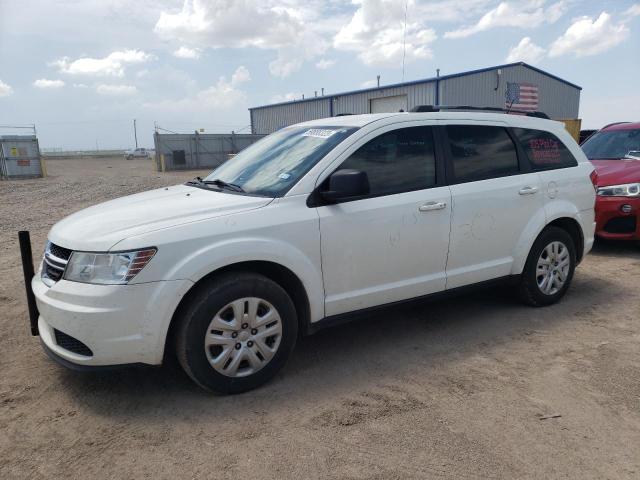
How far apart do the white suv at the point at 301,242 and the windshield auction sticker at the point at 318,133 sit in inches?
0.7

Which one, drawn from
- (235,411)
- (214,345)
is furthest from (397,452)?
(214,345)

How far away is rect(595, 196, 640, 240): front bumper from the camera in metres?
6.55

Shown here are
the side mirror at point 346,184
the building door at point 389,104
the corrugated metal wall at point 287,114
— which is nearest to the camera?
the side mirror at point 346,184

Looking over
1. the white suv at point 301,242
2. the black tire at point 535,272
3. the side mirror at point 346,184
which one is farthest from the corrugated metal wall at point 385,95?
the side mirror at point 346,184

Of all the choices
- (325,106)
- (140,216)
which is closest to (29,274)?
(140,216)

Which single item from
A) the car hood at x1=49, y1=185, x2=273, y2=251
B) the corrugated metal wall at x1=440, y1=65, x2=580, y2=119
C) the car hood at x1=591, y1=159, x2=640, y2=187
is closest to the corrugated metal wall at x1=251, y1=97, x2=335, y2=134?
the corrugated metal wall at x1=440, y1=65, x2=580, y2=119

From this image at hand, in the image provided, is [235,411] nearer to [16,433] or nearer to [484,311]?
[16,433]

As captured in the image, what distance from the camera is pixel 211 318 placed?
306 centimetres

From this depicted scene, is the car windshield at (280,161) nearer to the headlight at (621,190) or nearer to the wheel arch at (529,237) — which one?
the wheel arch at (529,237)

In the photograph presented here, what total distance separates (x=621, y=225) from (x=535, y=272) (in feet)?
9.46

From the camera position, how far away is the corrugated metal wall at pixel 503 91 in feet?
76.6

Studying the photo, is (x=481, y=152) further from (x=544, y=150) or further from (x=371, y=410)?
(x=371, y=410)

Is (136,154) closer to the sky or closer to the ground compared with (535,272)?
closer to the sky

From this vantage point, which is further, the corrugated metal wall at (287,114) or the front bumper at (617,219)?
the corrugated metal wall at (287,114)
